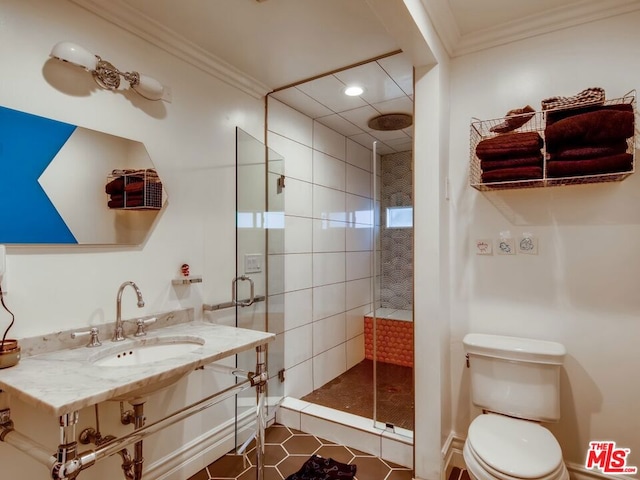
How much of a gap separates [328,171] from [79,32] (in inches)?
82.5

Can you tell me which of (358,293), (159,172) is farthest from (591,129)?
(358,293)

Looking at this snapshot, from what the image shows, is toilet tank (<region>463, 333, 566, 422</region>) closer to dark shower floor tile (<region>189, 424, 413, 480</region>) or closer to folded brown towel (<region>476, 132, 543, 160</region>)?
dark shower floor tile (<region>189, 424, 413, 480</region>)

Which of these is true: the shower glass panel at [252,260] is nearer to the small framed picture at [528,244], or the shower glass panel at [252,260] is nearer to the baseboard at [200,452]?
the baseboard at [200,452]

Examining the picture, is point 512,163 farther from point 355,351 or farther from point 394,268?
point 355,351

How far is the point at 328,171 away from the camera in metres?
3.32

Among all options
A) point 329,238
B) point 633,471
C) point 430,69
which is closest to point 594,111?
point 430,69

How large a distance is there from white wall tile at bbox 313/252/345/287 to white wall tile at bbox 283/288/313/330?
0.16 metres

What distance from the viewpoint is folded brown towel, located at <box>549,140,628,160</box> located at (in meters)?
1.57

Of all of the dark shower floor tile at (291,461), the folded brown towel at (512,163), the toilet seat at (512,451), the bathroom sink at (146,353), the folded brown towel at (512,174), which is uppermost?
the folded brown towel at (512,163)

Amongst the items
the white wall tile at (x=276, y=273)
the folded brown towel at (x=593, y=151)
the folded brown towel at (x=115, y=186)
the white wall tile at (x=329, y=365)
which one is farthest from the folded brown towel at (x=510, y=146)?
the white wall tile at (x=329, y=365)

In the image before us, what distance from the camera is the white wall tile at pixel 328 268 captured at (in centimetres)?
316

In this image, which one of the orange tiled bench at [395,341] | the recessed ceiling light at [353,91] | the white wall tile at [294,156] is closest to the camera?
the recessed ceiling light at [353,91]

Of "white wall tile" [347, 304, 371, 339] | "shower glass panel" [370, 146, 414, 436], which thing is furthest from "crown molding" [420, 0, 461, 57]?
"white wall tile" [347, 304, 371, 339]

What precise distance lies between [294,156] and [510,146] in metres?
1.64
